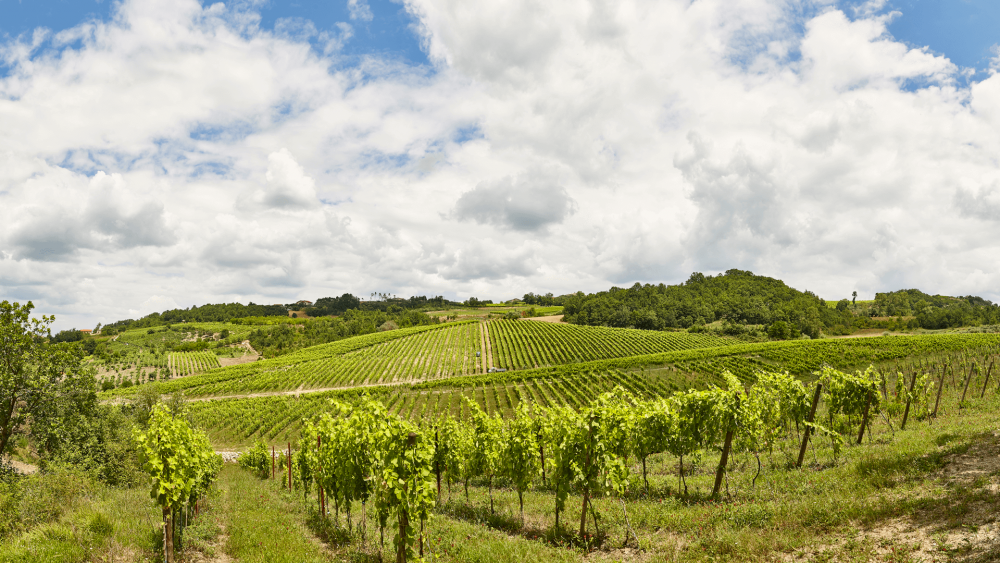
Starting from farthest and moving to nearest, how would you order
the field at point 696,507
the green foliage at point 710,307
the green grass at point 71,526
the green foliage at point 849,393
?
the green foliage at point 710,307
the green foliage at point 849,393
the green grass at point 71,526
the field at point 696,507

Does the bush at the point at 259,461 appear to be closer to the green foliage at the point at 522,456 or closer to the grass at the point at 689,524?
the grass at the point at 689,524

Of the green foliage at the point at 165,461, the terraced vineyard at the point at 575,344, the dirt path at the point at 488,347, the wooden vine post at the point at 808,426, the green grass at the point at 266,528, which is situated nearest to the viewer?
the green foliage at the point at 165,461

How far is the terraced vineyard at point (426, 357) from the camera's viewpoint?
73562 millimetres

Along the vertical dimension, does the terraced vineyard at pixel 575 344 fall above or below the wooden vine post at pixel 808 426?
below

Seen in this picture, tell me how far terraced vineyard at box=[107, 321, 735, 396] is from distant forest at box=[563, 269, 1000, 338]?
32.8m

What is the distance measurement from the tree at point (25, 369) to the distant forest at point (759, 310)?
129 meters

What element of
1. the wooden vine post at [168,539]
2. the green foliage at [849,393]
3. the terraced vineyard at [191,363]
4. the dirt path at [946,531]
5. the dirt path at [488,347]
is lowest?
the terraced vineyard at [191,363]

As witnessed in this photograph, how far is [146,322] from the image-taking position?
190250 mm

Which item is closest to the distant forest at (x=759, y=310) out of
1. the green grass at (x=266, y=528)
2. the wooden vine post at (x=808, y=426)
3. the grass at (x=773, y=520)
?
the wooden vine post at (x=808, y=426)

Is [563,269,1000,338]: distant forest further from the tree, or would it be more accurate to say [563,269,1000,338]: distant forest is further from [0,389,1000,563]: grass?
the tree

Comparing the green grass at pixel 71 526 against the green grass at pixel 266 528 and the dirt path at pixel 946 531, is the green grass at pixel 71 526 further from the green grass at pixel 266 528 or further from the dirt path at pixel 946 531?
the dirt path at pixel 946 531

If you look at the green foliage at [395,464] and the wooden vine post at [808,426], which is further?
the wooden vine post at [808,426]

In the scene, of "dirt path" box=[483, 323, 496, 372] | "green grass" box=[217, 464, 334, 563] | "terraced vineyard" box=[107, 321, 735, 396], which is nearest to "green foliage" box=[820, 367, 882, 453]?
"green grass" box=[217, 464, 334, 563]

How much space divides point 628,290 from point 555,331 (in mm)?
77166
